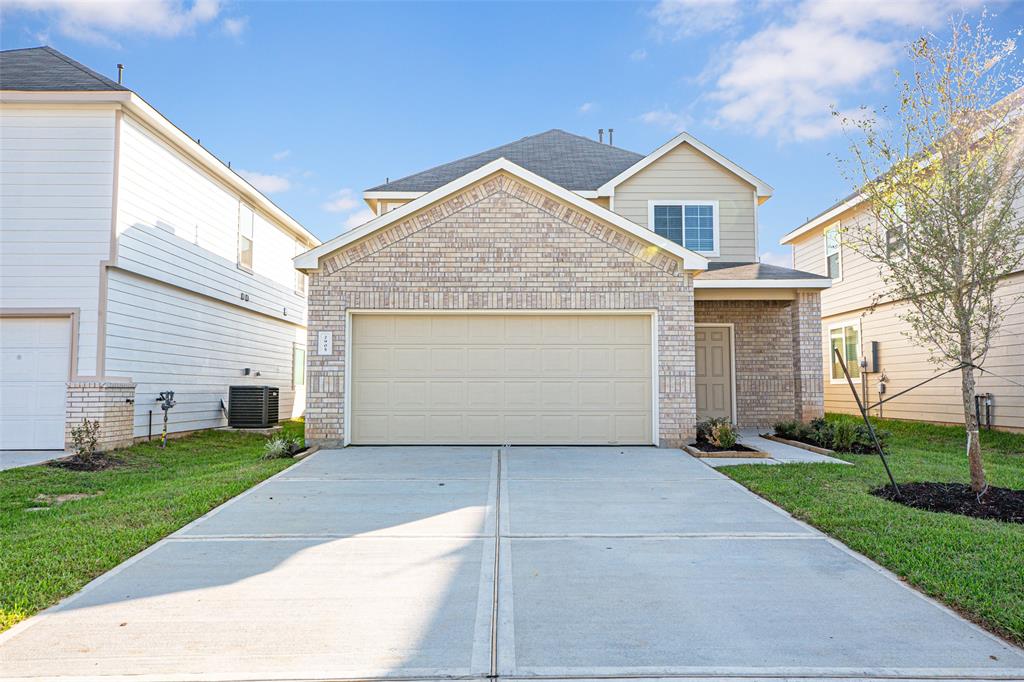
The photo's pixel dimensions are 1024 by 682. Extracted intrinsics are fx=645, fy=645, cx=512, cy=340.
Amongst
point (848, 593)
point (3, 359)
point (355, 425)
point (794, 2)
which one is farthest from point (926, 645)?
point (3, 359)

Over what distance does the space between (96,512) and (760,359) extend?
41.6 feet

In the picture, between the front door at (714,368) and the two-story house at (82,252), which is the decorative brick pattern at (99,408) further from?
the front door at (714,368)

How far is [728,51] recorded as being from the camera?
14.1m

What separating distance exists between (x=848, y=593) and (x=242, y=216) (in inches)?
629

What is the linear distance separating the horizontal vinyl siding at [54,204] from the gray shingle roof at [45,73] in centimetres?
39

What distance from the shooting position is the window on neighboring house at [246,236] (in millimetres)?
16391

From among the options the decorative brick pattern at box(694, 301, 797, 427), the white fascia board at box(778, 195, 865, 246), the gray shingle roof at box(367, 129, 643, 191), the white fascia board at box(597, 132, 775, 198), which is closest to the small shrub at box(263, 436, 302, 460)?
the gray shingle roof at box(367, 129, 643, 191)

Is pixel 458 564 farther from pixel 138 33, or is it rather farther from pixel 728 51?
pixel 138 33

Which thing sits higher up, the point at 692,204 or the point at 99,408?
the point at 692,204

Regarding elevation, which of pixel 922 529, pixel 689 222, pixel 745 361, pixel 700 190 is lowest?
pixel 922 529

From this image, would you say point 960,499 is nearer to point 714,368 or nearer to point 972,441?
point 972,441

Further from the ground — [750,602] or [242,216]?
[242,216]

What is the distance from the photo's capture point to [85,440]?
1002cm

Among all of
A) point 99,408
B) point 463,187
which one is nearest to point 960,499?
point 463,187
